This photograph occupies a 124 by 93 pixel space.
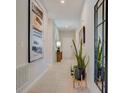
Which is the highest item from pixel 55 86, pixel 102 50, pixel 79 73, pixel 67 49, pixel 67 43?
pixel 67 43

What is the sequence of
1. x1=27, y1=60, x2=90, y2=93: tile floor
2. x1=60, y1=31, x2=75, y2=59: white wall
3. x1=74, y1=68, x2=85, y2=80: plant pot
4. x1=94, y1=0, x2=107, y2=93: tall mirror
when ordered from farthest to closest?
x1=60, y1=31, x2=75, y2=59: white wall, x1=74, y1=68, x2=85, y2=80: plant pot, x1=27, y1=60, x2=90, y2=93: tile floor, x1=94, y1=0, x2=107, y2=93: tall mirror

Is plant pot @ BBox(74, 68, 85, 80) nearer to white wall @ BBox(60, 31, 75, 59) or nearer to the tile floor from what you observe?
the tile floor

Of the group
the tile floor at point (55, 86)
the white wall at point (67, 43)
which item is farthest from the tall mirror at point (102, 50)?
the white wall at point (67, 43)

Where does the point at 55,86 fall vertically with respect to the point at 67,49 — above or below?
below

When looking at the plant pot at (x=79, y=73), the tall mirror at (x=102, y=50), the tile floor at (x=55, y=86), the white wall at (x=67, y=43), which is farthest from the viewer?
the white wall at (x=67, y=43)

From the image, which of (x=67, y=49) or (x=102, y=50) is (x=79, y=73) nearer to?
(x=102, y=50)

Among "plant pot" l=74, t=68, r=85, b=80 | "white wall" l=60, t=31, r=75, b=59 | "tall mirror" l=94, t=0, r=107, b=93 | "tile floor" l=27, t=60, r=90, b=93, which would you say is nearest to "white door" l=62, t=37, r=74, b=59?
"white wall" l=60, t=31, r=75, b=59

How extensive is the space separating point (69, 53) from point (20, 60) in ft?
40.9

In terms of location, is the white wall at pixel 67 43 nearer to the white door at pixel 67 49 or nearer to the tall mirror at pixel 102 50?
the white door at pixel 67 49

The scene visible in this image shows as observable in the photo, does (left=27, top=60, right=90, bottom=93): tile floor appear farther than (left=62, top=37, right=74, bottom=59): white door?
No

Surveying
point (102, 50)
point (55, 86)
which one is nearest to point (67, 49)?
point (55, 86)
